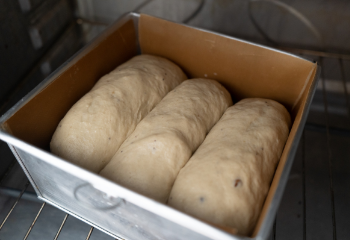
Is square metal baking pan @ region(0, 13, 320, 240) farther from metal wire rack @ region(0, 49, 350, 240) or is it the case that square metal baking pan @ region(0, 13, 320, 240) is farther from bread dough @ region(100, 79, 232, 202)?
metal wire rack @ region(0, 49, 350, 240)

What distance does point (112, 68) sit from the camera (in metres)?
1.14

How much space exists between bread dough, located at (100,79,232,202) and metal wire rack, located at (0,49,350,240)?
40cm

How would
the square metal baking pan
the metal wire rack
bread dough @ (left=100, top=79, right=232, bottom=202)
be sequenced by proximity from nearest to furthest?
the square metal baking pan < bread dough @ (left=100, top=79, right=232, bottom=202) < the metal wire rack

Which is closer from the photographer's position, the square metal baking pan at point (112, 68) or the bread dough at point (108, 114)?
the square metal baking pan at point (112, 68)

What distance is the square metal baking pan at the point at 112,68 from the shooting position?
607 millimetres

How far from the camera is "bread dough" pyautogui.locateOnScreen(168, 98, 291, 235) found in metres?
0.68

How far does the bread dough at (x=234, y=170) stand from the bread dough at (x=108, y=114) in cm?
23

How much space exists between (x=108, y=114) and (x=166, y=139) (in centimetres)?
20

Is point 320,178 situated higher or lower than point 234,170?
lower

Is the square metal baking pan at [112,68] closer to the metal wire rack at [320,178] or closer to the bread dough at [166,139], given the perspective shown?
the bread dough at [166,139]

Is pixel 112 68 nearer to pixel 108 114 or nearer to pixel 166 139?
pixel 108 114

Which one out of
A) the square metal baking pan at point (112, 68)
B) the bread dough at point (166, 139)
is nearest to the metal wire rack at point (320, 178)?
the square metal baking pan at point (112, 68)

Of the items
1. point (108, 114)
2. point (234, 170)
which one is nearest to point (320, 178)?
point (234, 170)

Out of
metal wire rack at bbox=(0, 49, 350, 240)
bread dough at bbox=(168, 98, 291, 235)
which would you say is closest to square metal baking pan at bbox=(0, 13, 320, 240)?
bread dough at bbox=(168, 98, 291, 235)
